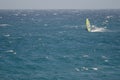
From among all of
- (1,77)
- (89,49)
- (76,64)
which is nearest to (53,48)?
(89,49)

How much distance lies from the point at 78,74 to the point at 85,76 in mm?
1881

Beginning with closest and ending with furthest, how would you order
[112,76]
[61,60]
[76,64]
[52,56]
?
1. [112,76]
2. [76,64]
3. [61,60]
4. [52,56]

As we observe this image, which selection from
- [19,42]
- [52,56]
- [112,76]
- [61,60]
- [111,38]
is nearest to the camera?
[112,76]

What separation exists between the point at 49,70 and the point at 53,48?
24501 millimetres

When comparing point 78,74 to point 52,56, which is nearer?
point 78,74

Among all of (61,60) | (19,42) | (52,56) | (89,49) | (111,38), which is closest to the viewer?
(61,60)

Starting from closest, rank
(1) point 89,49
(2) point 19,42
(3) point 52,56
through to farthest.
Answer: (3) point 52,56
(1) point 89,49
(2) point 19,42

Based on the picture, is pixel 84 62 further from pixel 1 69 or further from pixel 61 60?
pixel 1 69

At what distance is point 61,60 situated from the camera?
63406 mm

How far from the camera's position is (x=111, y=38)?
96.7 metres

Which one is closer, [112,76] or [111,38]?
[112,76]

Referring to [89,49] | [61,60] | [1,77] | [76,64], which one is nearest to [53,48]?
[89,49]

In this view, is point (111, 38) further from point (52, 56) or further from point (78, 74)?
point (78, 74)

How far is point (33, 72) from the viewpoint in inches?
2114
